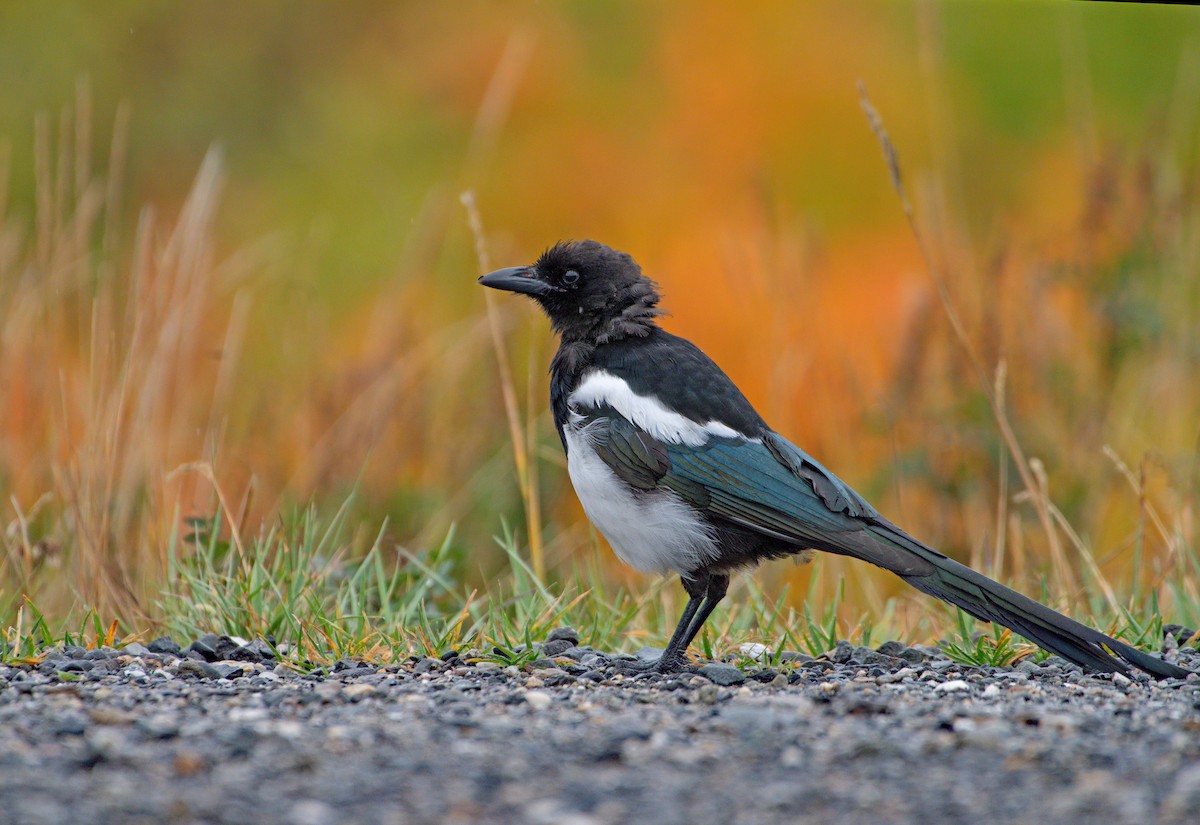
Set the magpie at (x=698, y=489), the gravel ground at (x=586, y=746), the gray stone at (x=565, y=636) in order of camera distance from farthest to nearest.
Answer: the gray stone at (x=565, y=636) → the magpie at (x=698, y=489) → the gravel ground at (x=586, y=746)

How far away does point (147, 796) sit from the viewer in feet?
7.50

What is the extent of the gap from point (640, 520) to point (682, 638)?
0.36 metres

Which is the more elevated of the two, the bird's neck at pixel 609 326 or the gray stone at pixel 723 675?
the bird's neck at pixel 609 326

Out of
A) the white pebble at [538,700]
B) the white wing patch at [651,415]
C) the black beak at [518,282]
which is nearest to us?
the white pebble at [538,700]

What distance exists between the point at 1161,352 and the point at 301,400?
3553 millimetres

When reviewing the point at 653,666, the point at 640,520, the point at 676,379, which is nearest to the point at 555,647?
the point at 653,666

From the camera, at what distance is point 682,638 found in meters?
4.02

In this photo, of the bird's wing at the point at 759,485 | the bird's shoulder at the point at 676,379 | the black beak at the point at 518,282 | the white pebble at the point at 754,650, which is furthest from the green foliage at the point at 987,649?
the black beak at the point at 518,282

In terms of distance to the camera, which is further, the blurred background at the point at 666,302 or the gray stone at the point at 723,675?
the blurred background at the point at 666,302

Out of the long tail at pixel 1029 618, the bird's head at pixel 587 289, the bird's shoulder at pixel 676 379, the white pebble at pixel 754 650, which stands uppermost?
the bird's head at pixel 587 289

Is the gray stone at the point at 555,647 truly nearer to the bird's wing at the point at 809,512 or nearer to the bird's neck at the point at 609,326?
the bird's wing at the point at 809,512

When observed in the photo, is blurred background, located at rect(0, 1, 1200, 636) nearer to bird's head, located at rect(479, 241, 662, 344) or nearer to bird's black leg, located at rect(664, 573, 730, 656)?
bird's head, located at rect(479, 241, 662, 344)

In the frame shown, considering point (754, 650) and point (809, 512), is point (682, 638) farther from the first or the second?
point (809, 512)

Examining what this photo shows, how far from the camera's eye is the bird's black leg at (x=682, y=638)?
3.76 meters
